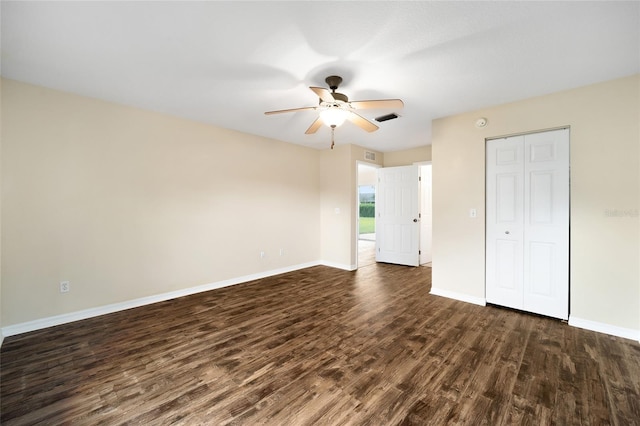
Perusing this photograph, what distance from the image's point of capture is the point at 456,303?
357cm

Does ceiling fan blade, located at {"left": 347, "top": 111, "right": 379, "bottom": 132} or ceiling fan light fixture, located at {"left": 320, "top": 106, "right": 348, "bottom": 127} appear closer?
ceiling fan light fixture, located at {"left": 320, "top": 106, "right": 348, "bottom": 127}

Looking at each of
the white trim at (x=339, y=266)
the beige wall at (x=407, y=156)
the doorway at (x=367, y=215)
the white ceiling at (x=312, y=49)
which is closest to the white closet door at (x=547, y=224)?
the white ceiling at (x=312, y=49)

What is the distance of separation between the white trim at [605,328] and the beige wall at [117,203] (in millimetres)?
4390

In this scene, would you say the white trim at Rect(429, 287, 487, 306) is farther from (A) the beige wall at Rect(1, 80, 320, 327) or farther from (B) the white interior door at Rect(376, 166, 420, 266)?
(A) the beige wall at Rect(1, 80, 320, 327)

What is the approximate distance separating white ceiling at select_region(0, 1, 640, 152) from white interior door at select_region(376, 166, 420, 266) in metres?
2.57

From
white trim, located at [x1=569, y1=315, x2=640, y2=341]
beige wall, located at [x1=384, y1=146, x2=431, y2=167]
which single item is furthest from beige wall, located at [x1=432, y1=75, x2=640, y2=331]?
beige wall, located at [x1=384, y1=146, x2=431, y2=167]

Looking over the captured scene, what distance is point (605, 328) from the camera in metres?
2.72

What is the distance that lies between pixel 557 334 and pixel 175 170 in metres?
5.09

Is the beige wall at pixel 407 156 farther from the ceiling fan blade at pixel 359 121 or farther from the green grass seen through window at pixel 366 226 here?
the green grass seen through window at pixel 366 226

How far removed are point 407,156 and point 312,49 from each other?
168 inches

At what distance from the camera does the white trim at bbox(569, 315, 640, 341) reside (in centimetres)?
259

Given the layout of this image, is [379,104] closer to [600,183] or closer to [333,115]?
[333,115]

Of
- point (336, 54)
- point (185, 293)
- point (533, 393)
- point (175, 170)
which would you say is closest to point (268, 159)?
point (175, 170)

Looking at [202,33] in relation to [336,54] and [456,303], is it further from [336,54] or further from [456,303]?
[456,303]
